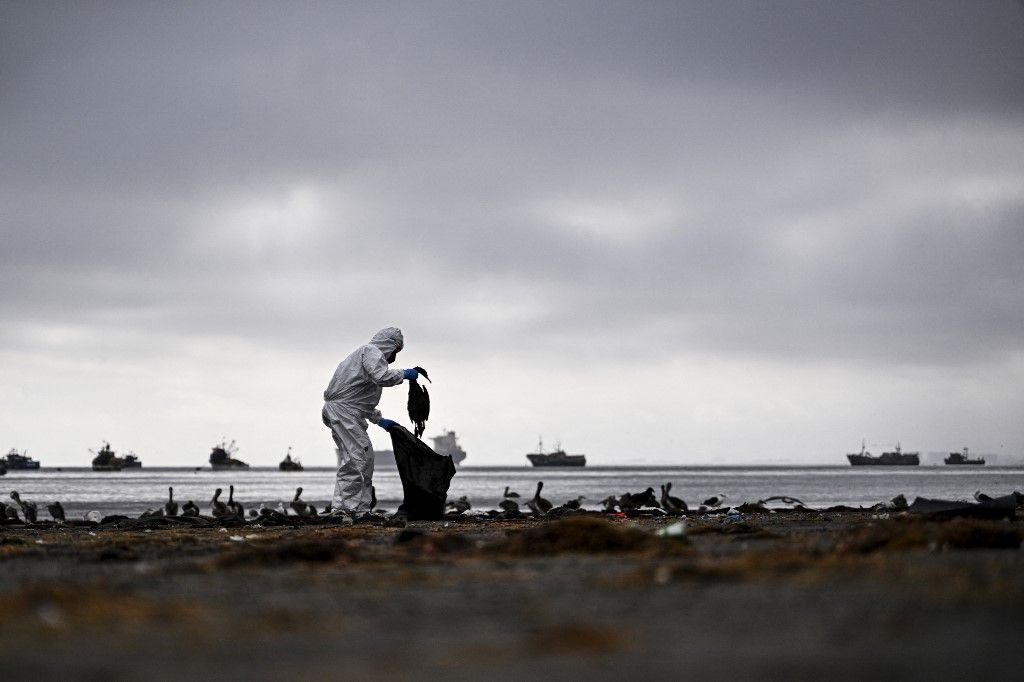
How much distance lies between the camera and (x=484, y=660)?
3.48m

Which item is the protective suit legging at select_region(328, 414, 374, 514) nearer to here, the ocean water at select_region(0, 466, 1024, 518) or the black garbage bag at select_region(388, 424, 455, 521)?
the black garbage bag at select_region(388, 424, 455, 521)

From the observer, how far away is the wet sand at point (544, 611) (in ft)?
11.1

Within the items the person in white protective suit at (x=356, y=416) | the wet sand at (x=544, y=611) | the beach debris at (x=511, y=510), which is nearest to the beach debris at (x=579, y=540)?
the wet sand at (x=544, y=611)

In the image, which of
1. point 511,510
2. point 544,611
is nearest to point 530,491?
point 511,510

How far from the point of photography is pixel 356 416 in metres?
16.7

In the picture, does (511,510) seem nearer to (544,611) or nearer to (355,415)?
(355,415)

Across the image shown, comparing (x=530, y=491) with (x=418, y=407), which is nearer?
(x=418, y=407)

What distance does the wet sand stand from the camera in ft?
11.1

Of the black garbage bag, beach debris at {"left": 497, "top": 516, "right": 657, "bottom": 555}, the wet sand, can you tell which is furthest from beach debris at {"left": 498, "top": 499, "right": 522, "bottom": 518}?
the wet sand

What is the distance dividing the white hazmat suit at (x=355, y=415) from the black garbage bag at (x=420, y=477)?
1.56 feet

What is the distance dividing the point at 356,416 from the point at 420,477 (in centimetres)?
130

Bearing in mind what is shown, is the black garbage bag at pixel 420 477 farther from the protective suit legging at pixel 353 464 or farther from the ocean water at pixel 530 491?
the ocean water at pixel 530 491

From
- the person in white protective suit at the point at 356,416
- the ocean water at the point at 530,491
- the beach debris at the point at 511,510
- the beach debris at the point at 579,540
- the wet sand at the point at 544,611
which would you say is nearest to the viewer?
the wet sand at the point at 544,611

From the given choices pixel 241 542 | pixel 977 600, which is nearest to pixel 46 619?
pixel 977 600
